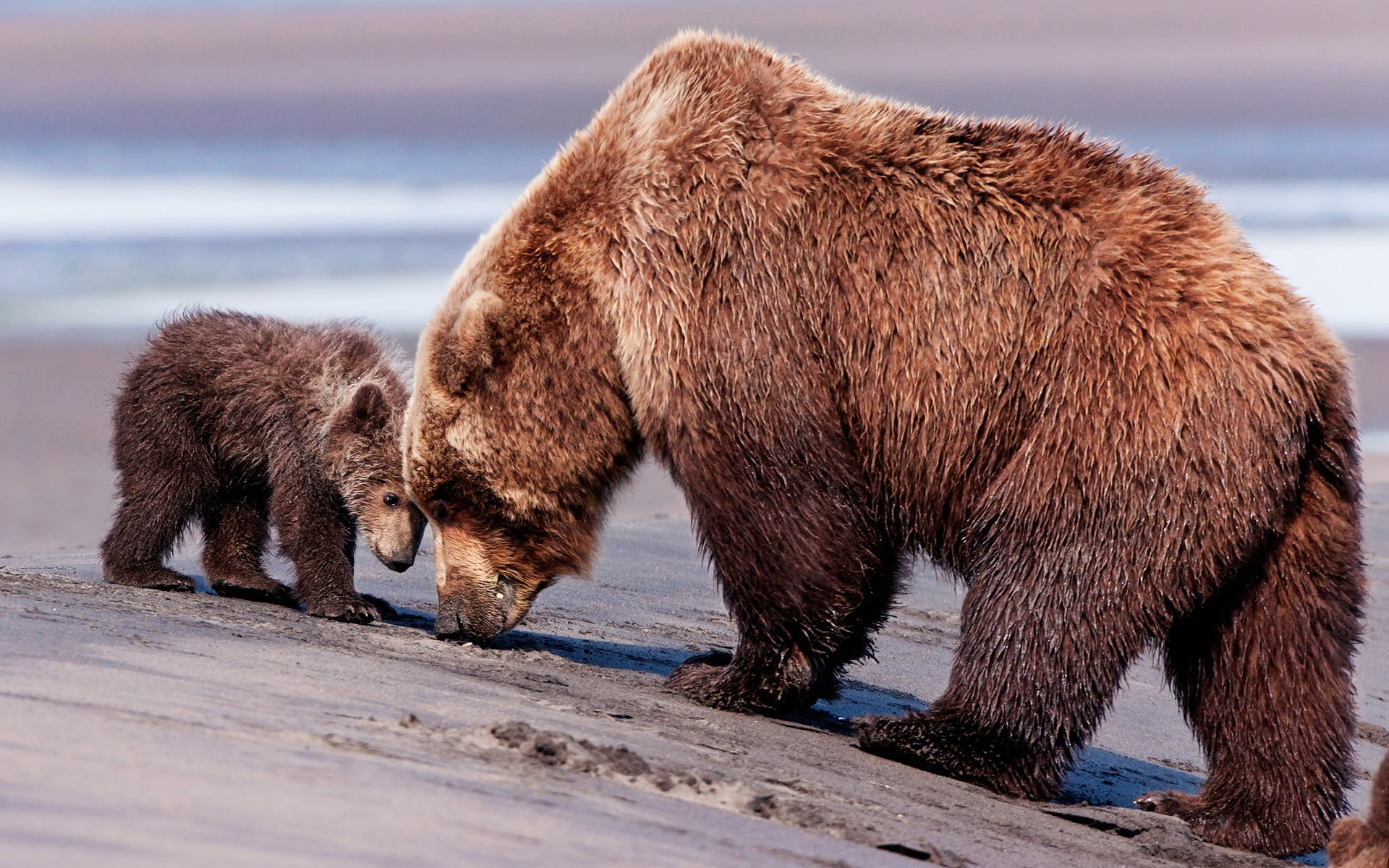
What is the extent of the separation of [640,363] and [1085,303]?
4.94 ft

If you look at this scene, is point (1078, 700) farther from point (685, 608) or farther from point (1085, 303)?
point (685, 608)

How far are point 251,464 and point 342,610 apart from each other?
97 cm

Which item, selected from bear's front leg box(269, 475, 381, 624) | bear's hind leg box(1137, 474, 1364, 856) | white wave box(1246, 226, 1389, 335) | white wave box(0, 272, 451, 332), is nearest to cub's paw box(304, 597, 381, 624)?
bear's front leg box(269, 475, 381, 624)

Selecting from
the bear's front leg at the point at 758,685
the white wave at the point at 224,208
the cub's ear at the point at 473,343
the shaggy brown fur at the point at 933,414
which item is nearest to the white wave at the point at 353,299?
the white wave at the point at 224,208

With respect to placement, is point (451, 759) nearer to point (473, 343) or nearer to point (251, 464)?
point (473, 343)

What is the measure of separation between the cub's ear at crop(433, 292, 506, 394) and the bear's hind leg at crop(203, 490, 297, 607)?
61.5 inches

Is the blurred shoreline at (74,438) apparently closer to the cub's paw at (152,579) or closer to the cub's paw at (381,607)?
the cub's paw at (381,607)

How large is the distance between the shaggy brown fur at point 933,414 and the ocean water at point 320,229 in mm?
10198

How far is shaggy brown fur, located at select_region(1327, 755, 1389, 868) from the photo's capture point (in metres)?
4.52

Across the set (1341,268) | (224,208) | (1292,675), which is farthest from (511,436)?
(224,208)

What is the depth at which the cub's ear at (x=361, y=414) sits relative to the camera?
267 inches

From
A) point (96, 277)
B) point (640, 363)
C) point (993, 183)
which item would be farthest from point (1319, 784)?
point (96, 277)

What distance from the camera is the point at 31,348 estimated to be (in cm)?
1658

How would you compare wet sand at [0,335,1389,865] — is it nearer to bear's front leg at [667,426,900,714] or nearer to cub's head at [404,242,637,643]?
bear's front leg at [667,426,900,714]
